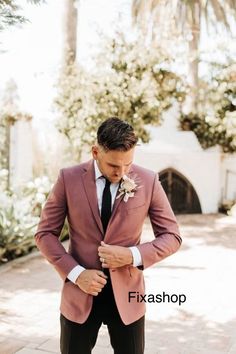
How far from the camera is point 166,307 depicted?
557 centimetres

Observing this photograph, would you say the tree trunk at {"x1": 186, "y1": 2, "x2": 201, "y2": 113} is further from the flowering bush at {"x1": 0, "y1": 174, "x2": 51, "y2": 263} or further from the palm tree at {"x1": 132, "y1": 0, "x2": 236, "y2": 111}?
the flowering bush at {"x1": 0, "y1": 174, "x2": 51, "y2": 263}

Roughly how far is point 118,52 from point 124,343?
9426 mm

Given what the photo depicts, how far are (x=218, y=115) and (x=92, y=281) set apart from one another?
39.9 feet

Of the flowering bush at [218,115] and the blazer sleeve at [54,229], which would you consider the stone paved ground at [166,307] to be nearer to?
the blazer sleeve at [54,229]

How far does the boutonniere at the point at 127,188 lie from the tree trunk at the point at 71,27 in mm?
9929

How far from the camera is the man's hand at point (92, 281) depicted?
224cm

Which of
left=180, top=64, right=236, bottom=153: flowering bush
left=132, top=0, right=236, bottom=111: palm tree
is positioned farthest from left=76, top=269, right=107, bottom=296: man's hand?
left=132, top=0, right=236, bottom=111: palm tree

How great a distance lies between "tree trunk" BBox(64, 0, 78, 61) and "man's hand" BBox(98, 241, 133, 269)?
1012cm

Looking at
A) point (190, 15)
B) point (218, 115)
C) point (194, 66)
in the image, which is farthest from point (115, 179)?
point (190, 15)

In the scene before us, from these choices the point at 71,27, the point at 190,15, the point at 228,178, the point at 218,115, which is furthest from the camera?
the point at 190,15

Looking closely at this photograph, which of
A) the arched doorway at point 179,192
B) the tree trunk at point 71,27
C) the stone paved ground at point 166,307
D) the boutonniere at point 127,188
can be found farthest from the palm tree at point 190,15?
the boutonniere at point 127,188

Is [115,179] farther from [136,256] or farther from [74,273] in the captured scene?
[74,273]

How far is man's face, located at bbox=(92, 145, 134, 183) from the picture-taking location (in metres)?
2.21

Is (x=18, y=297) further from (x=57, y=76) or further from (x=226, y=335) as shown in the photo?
(x=57, y=76)
